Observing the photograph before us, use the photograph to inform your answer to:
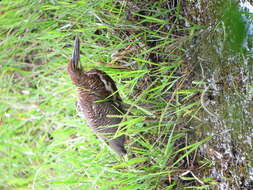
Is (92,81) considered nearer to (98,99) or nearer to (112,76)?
(98,99)

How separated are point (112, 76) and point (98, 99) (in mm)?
226

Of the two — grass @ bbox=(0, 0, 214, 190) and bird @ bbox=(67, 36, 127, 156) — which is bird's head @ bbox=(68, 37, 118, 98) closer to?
bird @ bbox=(67, 36, 127, 156)

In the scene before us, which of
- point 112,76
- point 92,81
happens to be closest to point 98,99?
point 92,81

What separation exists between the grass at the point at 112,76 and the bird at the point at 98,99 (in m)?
0.08

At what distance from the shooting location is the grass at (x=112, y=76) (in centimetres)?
154

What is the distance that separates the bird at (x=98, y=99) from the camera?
5.12ft

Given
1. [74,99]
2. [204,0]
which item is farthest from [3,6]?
[204,0]

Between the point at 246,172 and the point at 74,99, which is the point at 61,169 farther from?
the point at 246,172

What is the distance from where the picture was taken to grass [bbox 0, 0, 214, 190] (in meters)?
1.54

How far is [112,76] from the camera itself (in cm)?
175

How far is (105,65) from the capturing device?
1.75 meters

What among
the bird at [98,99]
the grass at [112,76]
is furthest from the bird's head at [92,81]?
the grass at [112,76]

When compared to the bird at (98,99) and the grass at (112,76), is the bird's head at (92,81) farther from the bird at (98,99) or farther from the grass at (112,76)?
the grass at (112,76)

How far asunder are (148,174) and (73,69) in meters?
0.64
